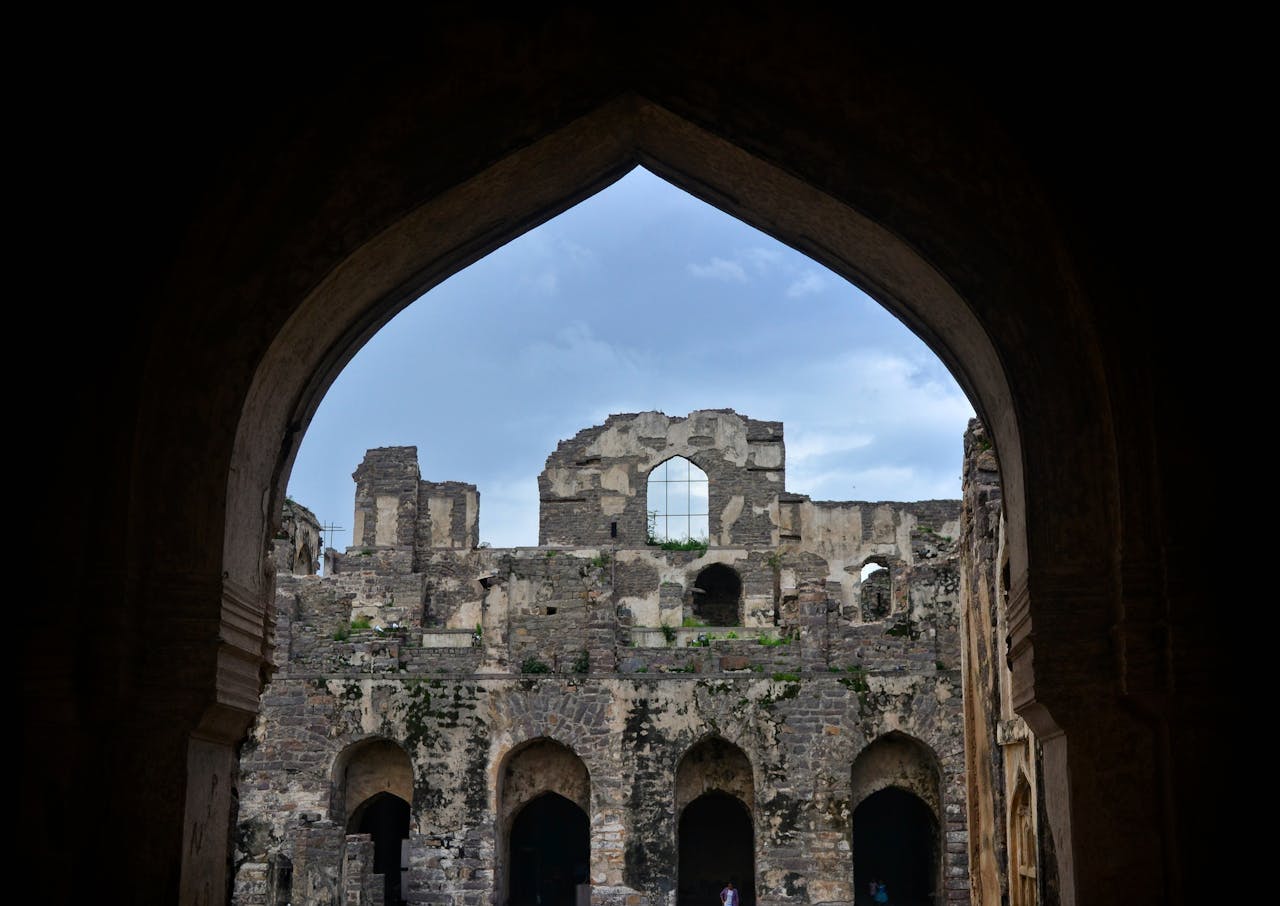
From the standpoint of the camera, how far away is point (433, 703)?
17.6 metres

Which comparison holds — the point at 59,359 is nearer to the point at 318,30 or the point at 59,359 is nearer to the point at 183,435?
the point at 183,435

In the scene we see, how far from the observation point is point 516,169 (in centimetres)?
473

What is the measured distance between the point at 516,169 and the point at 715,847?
17486 mm

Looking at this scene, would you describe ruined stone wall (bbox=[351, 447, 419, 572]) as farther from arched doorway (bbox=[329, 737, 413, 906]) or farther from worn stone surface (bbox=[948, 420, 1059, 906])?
worn stone surface (bbox=[948, 420, 1059, 906])

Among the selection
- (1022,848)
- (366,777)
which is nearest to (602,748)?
(366,777)

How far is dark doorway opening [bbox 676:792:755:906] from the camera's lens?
2056cm

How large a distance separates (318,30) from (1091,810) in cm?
331

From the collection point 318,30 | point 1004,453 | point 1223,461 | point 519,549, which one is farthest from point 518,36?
point 519,549

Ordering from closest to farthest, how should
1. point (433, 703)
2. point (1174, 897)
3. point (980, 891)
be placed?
point (1174, 897) < point (980, 891) < point (433, 703)

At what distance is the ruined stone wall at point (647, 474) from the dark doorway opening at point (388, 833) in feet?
26.2

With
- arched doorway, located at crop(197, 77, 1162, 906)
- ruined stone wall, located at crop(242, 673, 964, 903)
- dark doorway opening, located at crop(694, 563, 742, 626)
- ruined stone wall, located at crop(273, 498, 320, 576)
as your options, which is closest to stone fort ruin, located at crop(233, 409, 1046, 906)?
ruined stone wall, located at crop(242, 673, 964, 903)

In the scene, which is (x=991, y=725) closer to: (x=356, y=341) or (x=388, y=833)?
(x=356, y=341)

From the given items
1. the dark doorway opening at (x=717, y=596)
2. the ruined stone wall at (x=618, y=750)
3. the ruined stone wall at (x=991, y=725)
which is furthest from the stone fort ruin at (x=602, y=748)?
the dark doorway opening at (x=717, y=596)

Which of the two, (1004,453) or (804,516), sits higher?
(804,516)
